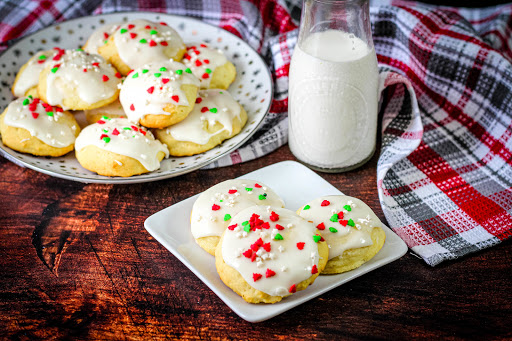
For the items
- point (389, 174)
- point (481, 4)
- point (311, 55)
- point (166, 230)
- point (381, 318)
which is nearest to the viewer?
point (381, 318)

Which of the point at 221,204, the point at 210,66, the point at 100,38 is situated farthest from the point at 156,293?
the point at 100,38

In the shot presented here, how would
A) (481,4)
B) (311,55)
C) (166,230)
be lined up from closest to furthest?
(166,230) → (311,55) → (481,4)

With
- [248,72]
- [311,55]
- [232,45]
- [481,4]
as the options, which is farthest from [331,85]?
[481,4]

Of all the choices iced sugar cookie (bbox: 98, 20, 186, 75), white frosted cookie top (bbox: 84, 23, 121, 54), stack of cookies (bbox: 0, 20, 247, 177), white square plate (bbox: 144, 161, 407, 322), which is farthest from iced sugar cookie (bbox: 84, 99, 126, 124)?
white square plate (bbox: 144, 161, 407, 322)

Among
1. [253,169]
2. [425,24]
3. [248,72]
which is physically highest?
[425,24]

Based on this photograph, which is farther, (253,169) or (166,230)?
(253,169)

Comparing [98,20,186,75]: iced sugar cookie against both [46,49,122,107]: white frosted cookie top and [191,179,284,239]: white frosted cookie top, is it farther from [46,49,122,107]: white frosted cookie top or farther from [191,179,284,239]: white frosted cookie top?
[191,179,284,239]: white frosted cookie top

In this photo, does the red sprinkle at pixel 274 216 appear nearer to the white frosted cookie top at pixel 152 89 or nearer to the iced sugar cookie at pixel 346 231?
the iced sugar cookie at pixel 346 231

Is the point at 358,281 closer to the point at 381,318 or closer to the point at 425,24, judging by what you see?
the point at 381,318
